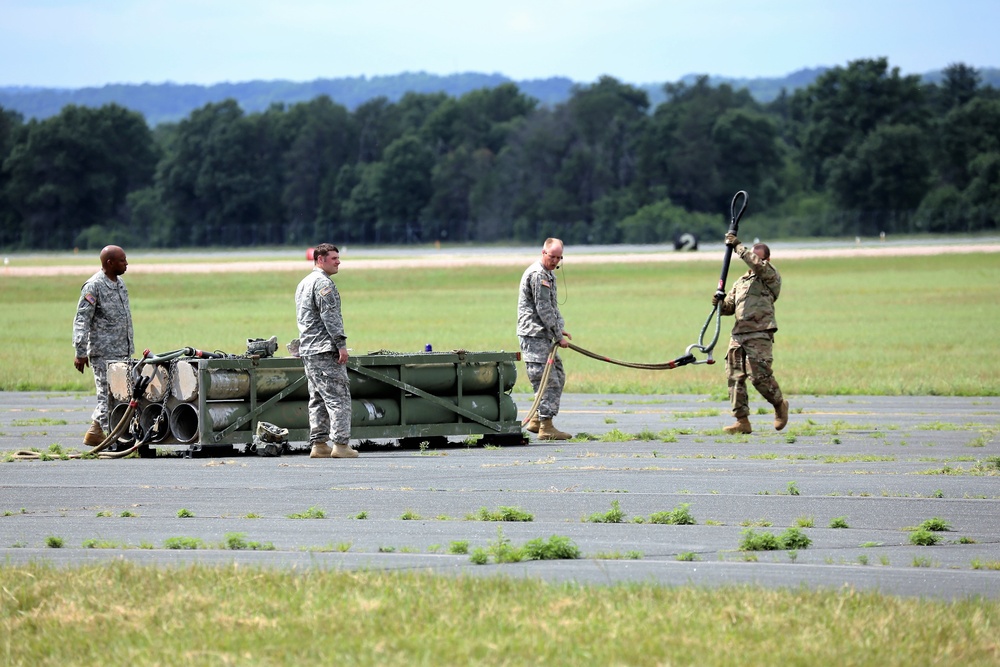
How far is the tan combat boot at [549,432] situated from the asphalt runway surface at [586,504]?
22 cm

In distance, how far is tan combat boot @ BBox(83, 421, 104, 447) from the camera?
650 inches

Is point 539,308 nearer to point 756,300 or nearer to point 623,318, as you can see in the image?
point 756,300

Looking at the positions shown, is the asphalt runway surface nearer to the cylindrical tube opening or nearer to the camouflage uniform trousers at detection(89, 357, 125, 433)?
the cylindrical tube opening

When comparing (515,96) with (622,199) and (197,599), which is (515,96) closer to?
(622,199)

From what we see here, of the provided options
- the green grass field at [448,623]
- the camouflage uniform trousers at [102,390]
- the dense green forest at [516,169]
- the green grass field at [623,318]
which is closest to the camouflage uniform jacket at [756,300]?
the camouflage uniform trousers at [102,390]

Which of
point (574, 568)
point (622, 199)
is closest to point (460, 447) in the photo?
point (574, 568)

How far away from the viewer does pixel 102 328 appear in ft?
54.9

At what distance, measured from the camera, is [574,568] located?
30.3 feet

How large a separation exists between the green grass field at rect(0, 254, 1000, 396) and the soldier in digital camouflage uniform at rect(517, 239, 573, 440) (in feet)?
27.1

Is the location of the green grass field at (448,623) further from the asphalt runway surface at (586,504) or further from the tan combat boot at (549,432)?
the tan combat boot at (549,432)

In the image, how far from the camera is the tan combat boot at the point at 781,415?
17.5 m

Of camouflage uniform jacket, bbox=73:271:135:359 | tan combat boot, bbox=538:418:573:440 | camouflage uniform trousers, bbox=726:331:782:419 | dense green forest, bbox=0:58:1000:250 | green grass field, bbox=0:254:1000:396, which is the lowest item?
A: green grass field, bbox=0:254:1000:396

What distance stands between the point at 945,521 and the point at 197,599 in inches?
233

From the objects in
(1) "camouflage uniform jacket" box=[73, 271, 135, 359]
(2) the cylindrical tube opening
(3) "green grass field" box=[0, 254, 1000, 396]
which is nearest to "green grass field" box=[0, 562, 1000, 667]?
(2) the cylindrical tube opening
